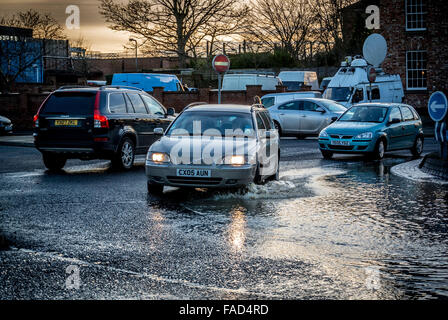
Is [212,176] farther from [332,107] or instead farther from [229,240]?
[332,107]

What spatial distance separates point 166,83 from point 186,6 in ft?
26.8

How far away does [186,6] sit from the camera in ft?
154

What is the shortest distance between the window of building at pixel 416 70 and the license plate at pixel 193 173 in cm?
3427

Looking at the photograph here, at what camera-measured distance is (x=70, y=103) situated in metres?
15.4

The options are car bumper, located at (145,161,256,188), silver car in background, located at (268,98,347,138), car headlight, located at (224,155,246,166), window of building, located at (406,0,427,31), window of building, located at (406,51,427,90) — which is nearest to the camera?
car bumper, located at (145,161,256,188)

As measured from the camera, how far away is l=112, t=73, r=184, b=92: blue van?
38.6 m

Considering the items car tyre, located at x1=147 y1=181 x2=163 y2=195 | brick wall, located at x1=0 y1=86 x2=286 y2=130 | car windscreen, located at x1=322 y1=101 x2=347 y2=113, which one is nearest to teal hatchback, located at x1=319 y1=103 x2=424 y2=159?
car windscreen, located at x1=322 y1=101 x2=347 y2=113

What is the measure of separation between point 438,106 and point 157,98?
2651 cm

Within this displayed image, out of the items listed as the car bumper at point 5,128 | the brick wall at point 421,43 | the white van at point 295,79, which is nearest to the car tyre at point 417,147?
the car bumper at point 5,128

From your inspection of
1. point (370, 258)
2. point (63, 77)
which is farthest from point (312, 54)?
point (370, 258)

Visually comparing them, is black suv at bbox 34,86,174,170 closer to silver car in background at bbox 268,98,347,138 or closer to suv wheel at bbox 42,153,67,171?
suv wheel at bbox 42,153,67,171

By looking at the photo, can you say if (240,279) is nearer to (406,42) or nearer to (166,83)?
(166,83)

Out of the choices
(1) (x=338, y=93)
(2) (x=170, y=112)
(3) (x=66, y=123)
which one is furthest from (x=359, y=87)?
(3) (x=66, y=123)

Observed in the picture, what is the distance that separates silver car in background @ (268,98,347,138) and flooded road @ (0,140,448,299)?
14.0 meters
